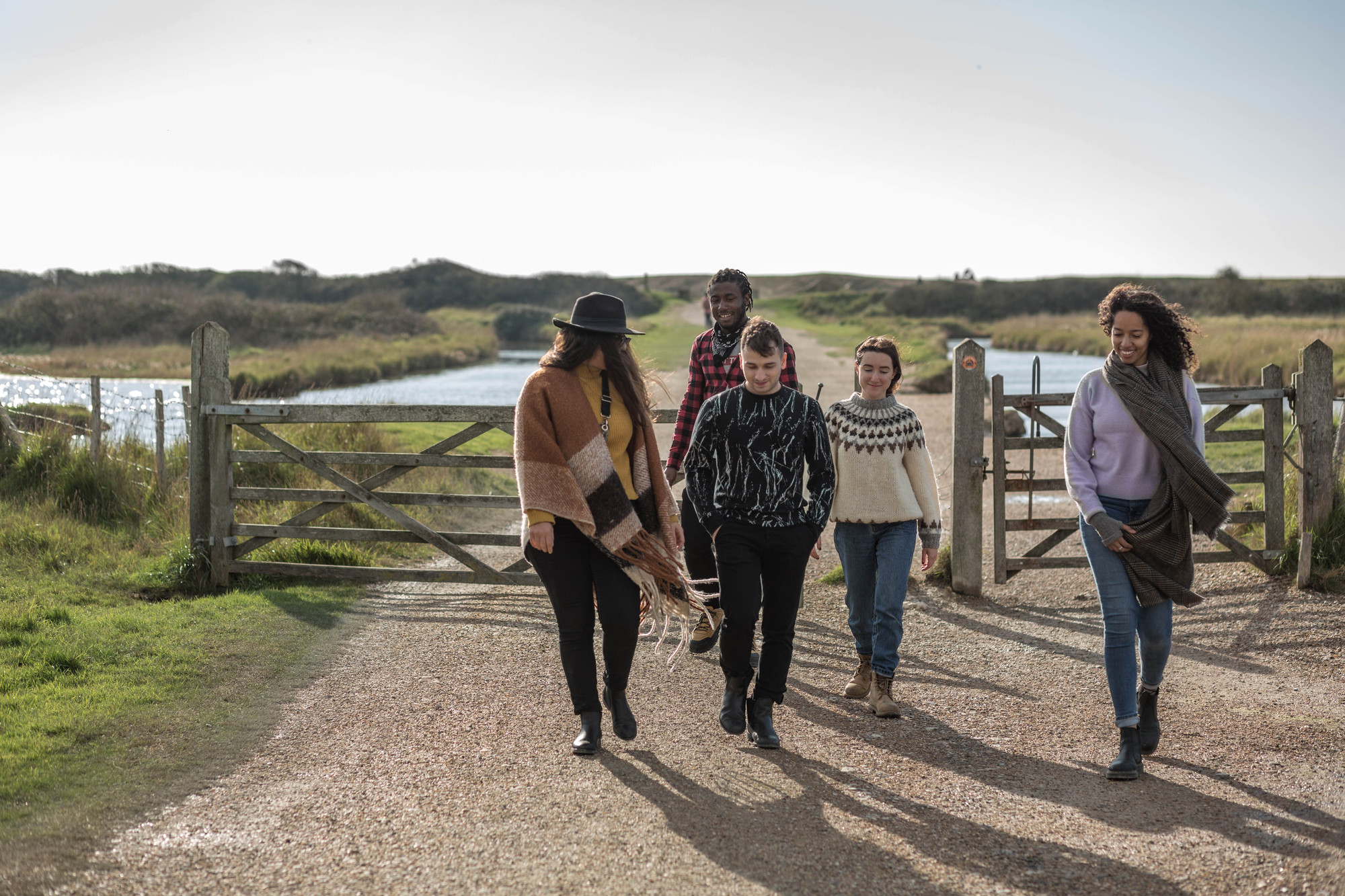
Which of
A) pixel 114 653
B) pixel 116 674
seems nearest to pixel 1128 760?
pixel 116 674

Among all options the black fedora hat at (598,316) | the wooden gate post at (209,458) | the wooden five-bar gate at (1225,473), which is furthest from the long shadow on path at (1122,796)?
the wooden gate post at (209,458)

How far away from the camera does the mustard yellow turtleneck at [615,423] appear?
4480 mm

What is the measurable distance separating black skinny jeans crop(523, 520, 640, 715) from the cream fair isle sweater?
116cm

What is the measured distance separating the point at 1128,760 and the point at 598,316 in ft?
9.10

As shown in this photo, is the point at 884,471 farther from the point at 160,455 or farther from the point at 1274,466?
the point at 160,455

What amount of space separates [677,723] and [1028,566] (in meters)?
3.90

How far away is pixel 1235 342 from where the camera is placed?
3150 cm

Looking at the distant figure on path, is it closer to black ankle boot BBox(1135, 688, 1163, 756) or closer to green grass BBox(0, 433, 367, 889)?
black ankle boot BBox(1135, 688, 1163, 756)

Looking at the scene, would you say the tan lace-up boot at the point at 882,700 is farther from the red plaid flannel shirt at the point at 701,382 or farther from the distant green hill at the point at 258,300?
the distant green hill at the point at 258,300

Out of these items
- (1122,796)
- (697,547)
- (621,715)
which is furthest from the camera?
(697,547)

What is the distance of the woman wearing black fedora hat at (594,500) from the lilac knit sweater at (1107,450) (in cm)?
173

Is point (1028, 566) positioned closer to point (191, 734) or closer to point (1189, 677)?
point (1189, 677)

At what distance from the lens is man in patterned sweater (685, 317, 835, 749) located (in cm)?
451

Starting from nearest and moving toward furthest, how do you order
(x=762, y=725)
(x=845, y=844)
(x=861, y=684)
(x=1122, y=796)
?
(x=845, y=844) → (x=1122, y=796) → (x=762, y=725) → (x=861, y=684)
